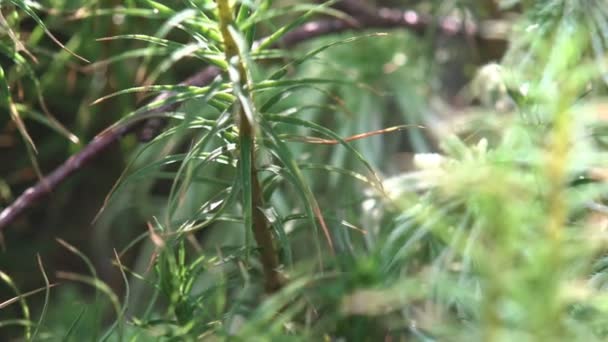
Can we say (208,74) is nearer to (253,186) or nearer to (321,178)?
(253,186)

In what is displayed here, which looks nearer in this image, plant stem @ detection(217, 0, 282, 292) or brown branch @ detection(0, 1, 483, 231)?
plant stem @ detection(217, 0, 282, 292)

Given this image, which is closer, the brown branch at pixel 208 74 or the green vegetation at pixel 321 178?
the green vegetation at pixel 321 178

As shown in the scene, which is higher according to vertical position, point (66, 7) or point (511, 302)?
point (66, 7)

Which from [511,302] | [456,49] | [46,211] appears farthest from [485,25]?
[511,302]

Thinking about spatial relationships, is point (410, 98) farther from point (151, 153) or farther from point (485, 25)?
point (151, 153)

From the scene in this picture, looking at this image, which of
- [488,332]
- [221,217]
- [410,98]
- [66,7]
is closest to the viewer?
[488,332]

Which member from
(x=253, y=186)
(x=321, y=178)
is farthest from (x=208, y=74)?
(x=321, y=178)
